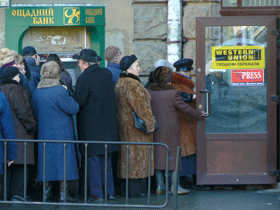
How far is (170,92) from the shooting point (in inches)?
255

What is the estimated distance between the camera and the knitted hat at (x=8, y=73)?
584cm

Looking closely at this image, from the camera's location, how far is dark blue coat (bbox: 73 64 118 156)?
6.08 metres

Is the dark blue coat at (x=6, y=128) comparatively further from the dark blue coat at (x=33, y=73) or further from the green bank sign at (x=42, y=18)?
the green bank sign at (x=42, y=18)

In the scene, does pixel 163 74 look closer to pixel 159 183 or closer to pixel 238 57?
pixel 238 57

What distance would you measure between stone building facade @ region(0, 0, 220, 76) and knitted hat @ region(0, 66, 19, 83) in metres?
2.43

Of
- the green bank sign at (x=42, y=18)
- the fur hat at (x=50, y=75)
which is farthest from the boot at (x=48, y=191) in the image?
the green bank sign at (x=42, y=18)

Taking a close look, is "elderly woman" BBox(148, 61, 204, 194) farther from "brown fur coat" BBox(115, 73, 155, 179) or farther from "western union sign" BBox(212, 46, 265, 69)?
"western union sign" BBox(212, 46, 265, 69)

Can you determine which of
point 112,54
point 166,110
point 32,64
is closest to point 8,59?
point 32,64

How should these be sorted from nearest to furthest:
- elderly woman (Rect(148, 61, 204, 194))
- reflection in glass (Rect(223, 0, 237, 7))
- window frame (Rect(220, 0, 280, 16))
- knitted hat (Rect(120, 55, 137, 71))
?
knitted hat (Rect(120, 55, 137, 71))
elderly woman (Rect(148, 61, 204, 194))
window frame (Rect(220, 0, 280, 16))
reflection in glass (Rect(223, 0, 237, 7))

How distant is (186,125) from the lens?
6.92 metres

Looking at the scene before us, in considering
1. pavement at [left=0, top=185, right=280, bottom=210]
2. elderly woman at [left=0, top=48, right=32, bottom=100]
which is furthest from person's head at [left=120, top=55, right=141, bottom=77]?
pavement at [left=0, top=185, right=280, bottom=210]

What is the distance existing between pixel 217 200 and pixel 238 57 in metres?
1.73

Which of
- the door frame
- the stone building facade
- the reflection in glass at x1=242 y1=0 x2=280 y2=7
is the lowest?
the door frame

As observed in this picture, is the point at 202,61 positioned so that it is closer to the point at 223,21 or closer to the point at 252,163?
the point at 223,21
